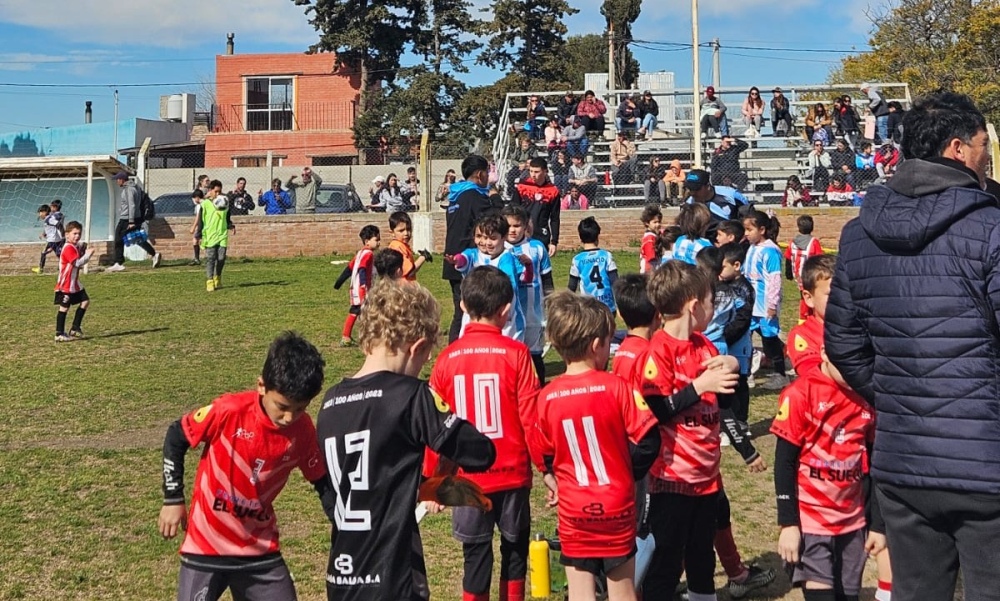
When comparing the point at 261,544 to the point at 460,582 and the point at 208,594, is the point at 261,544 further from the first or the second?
the point at 460,582

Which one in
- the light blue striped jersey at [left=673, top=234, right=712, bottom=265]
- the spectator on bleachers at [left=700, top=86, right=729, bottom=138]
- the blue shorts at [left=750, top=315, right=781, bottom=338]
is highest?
the spectator on bleachers at [left=700, top=86, right=729, bottom=138]

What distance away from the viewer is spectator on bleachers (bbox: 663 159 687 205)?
25.0 metres

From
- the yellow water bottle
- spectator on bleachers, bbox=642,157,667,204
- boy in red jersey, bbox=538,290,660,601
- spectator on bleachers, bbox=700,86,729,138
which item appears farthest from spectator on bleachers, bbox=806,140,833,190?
boy in red jersey, bbox=538,290,660,601

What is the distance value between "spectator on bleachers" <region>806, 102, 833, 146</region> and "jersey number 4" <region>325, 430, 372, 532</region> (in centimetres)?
2438

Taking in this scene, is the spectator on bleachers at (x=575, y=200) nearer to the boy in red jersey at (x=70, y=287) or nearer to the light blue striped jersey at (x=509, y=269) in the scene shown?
the boy in red jersey at (x=70, y=287)

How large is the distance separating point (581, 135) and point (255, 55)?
2524 centimetres

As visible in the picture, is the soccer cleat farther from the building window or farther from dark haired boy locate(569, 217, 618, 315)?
the building window

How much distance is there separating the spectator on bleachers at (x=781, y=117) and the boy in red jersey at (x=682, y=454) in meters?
24.4

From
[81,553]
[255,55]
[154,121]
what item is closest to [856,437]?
[81,553]

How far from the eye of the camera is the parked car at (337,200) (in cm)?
2739

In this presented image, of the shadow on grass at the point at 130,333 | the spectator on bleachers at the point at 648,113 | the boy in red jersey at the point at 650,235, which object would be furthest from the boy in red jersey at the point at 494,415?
the spectator on bleachers at the point at 648,113

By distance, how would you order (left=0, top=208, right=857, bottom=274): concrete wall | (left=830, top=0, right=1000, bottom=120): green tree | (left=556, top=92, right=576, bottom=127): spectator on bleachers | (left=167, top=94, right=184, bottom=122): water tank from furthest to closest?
(left=167, top=94, right=184, bottom=122): water tank
(left=830, top=0, right=1000, bottom=120): green tree
(left=556, top=92, right=576, bottom=127): spectator on bleachers
(left=0, top=208, right=857, bottom=274): concrete wall

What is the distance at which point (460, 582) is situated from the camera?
19.8 feet

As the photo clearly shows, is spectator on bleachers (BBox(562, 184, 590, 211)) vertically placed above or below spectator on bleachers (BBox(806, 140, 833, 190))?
below
